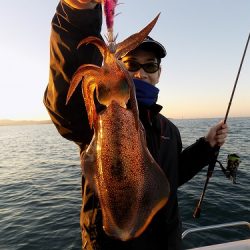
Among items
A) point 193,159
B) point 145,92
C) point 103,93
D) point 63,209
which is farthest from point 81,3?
point 63,209

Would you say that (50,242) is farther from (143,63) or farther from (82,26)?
(82,26)

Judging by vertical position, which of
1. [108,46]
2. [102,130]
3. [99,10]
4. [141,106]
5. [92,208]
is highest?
[99,10]

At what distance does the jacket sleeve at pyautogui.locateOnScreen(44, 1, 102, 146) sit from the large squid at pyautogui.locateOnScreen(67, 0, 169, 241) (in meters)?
0.40

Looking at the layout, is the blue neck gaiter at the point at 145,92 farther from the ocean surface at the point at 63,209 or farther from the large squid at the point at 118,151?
the ocean surface at the point at 63,209

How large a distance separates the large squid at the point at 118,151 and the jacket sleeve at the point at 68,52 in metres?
0.40

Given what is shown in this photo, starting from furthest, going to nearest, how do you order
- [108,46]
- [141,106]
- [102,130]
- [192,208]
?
[192,208] < [141,106] < [102,130] < [108,46]

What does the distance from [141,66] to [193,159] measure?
1378 millimetres

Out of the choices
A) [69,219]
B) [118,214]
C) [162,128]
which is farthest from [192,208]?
[118,214]

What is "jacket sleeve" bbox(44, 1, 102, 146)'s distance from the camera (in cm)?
184

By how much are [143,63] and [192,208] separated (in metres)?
9.80

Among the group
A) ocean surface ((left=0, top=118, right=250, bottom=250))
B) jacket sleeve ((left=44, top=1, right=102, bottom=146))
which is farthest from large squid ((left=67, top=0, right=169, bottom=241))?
ocean surface ((left=0, top=118, right=250, bottom=250))

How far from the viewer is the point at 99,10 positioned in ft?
6.18

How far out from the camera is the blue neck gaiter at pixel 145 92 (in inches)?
91.3

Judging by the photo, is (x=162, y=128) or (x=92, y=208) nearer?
(x=92, y=208)
